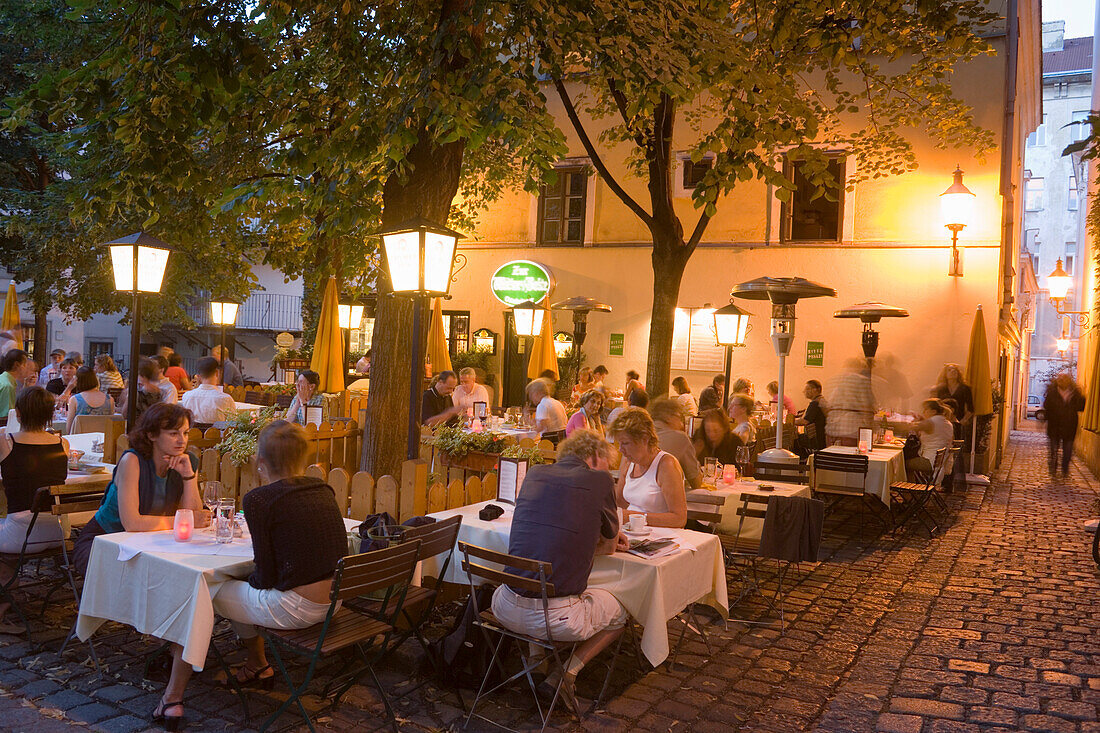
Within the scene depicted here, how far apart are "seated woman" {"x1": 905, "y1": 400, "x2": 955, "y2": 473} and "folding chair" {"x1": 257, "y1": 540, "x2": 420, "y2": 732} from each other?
913 centimetres

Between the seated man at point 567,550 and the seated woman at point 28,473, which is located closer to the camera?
the seated man at point 567,550

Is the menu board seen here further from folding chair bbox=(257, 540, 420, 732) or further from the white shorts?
folding chair bbox=(257, 540, 420, 732)

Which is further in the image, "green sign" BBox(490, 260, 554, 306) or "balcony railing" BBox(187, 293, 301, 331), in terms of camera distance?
"balcony railing" BBox(187, 293, 301, 331)

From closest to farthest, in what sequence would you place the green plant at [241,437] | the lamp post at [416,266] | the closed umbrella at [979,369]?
the lamp post at [416,266] < the green plant at [241,437] < the closed umbrella at [979,369]

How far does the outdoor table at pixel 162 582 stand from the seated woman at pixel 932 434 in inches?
380

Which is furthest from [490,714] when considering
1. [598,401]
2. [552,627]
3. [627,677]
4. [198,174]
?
[598,401]

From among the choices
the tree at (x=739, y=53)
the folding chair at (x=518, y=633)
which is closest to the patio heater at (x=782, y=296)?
the tree at (x=739, y=53)

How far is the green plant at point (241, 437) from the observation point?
7594mm

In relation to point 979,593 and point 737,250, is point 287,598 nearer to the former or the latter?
point 979,593

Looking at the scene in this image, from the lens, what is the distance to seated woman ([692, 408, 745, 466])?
850cm

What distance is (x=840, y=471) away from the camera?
33.0ft

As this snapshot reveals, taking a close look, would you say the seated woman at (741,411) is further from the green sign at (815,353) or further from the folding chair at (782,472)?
the green sign at (815,353)

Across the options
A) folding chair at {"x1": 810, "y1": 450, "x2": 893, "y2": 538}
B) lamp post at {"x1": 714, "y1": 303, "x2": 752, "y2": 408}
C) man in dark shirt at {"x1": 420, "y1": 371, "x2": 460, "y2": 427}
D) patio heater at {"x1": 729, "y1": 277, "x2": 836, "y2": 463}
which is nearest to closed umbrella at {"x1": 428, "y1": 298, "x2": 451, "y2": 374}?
man in dark shirt at {"x1": 420, "y1": 371, "x2": 460, "y2": 427}

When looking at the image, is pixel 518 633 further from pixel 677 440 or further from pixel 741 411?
pixel 741 411
